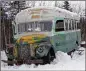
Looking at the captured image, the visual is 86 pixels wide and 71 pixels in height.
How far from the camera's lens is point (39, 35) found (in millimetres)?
12227

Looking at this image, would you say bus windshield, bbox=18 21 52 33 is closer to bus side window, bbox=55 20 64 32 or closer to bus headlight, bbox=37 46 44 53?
bus side window, bbox=55 20 64 32

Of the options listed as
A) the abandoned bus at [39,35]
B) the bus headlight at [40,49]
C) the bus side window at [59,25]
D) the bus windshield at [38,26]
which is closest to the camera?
the bus headlight at [40,49]

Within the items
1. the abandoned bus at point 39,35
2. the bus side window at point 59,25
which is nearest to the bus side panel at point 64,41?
the abandoned bus at point 39,35

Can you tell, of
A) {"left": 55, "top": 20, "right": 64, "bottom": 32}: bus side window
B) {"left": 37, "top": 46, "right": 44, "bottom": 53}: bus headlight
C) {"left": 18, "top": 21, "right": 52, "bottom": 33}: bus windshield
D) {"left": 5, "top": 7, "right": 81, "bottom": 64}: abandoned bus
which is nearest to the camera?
{"left": 37, "top": 46, "right": 44, "bottom": 53}: bus headlight

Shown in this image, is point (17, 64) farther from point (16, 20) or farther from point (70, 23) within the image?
point (70, 23)

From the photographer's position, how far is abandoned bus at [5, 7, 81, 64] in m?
12.0

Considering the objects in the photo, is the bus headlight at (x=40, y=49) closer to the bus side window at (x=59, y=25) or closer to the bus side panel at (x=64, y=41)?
the bus side panel at (x=64, y=41)

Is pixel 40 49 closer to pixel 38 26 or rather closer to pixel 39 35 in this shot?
pixel 39 35

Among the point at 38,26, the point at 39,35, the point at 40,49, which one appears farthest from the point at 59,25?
the point at 40,49

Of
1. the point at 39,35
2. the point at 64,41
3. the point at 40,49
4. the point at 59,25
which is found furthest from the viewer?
the point at 64,41

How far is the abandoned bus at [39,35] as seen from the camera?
12000 millimetres

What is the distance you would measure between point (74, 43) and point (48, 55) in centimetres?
421

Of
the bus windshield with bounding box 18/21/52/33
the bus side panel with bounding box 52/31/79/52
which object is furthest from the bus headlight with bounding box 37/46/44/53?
the bus windshield with bounding box 18/21/52/33

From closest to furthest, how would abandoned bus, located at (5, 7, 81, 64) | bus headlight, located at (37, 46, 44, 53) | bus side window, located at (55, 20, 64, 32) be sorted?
bus headlight, located at (37, 46, 44, 53) < abandoned bus, located at (5, 7, 81, 64) < bus side window, located at (55, 20, 64, 32)
